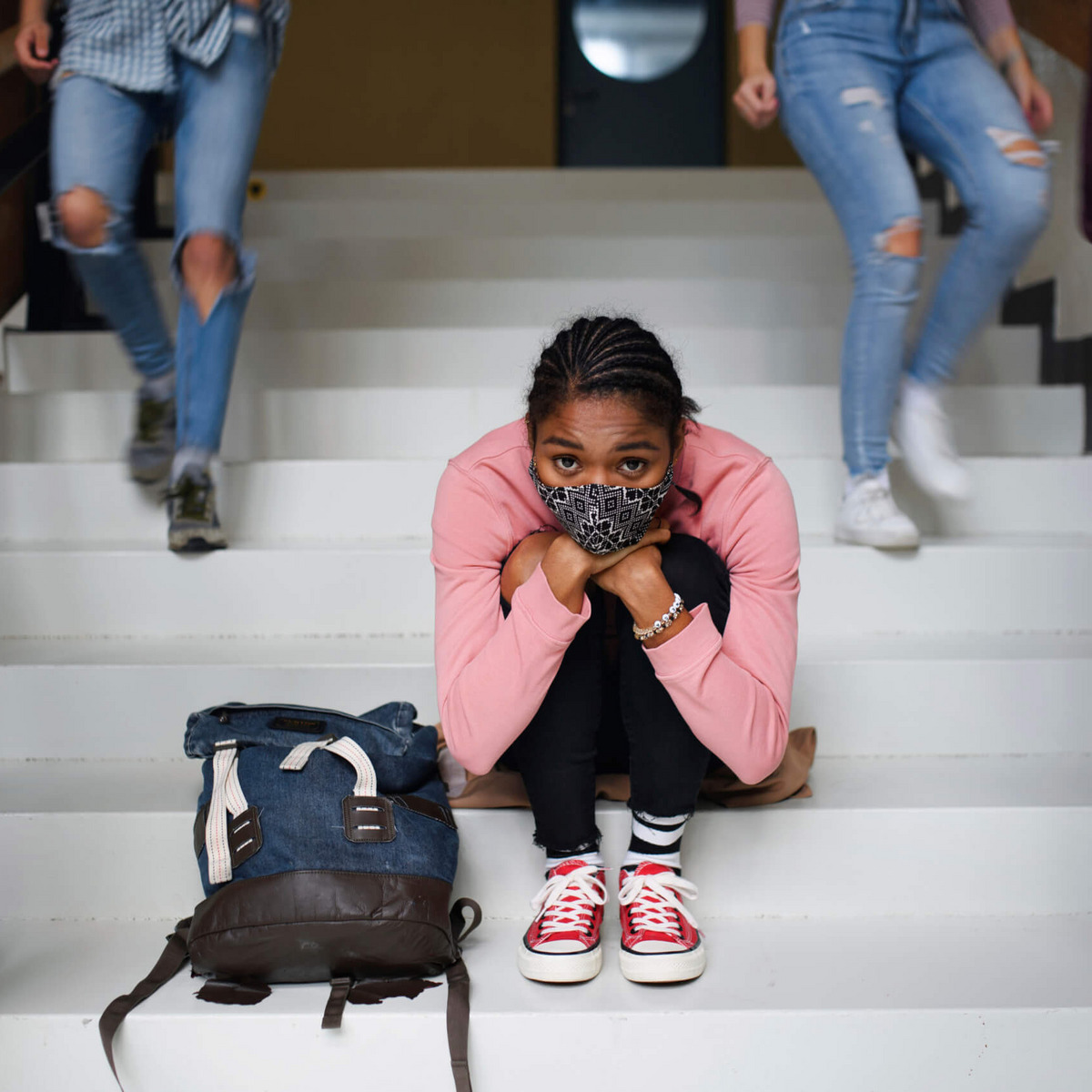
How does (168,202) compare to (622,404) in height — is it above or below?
above

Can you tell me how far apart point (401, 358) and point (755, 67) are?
3.12 feet

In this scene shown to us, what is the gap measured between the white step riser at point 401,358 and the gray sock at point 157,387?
0.44m

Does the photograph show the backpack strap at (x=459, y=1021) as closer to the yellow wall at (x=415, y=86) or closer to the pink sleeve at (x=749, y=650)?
the pink sleeve at (x=749, y=650)

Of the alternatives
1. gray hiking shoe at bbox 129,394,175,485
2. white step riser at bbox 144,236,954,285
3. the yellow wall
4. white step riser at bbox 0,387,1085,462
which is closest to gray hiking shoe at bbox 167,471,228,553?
gray hiking shoe at bbox 129,394,175,485

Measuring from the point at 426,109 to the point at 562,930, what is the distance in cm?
433

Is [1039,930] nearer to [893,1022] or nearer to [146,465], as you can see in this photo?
[893,1022]

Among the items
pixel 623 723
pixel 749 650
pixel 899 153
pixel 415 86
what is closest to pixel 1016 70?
pixel 899 153

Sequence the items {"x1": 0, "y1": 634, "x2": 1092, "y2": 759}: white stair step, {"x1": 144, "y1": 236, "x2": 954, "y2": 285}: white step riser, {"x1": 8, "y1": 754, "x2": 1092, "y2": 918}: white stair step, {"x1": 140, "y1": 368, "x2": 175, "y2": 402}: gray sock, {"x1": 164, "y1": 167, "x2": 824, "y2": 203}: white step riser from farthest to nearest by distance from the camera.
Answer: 1. {"x1": 164, "y1": 167, "x2": 824, "y2": 203}: white step riser
2. {"x1": 144, "y1": 236, "x2": 954, "y2": 285}: white step riser
3. {"x1": 140, "y1": 368, "x2": 175, "y2": 402}: gray sock
4. {"x1": 0, "y1": 634, "x2": 1092, "y2": 759}: white stair step
5. {"x1": 8, "y1": 754, "x2": 1092, "y2": 918}: white stair step

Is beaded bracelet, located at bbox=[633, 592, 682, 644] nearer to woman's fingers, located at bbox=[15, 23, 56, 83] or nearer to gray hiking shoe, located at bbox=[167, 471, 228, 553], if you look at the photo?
gray hiking shoe, located at bbox=[167, 471, 228, 553]

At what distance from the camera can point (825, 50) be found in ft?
5.37

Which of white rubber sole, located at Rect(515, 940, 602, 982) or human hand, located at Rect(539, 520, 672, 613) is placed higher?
human hand, located at Rect(539, 520, 672, 613)

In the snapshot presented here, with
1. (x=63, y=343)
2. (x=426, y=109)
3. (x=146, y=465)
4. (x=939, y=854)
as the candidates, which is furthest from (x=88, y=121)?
(x=426, y=109)

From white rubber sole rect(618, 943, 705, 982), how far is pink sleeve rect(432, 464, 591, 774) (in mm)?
256

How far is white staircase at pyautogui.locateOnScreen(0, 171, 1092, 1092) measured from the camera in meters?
1.07
